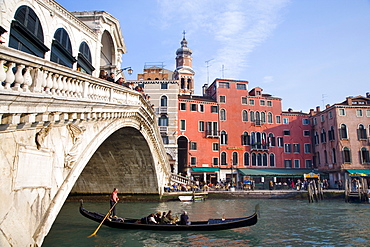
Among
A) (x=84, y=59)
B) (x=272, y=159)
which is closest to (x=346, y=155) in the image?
(x=272, y=159)

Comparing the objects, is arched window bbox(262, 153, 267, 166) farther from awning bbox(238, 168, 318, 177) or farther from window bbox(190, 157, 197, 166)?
window bbox(190, 157, 197, 166)

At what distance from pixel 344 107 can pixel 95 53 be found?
80.3 feet

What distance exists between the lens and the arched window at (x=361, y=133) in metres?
27.8

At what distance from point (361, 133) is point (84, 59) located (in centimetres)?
2631

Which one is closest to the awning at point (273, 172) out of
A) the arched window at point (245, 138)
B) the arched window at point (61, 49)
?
the arched window at point (245, 138)

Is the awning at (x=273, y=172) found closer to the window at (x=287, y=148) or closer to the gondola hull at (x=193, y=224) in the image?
the window at (x=287, y=148)

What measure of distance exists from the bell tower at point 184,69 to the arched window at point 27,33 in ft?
101

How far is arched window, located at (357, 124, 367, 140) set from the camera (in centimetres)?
2781

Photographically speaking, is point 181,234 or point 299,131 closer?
point 181,234

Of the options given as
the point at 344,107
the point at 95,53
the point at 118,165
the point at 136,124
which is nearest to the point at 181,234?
the point at 136,124

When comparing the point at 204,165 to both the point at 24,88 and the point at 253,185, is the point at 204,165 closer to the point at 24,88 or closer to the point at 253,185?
the point at 253,185

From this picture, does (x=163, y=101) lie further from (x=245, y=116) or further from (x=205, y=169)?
(x=245, y=116)

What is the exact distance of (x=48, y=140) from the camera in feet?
17.4

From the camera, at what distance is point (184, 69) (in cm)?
4047
